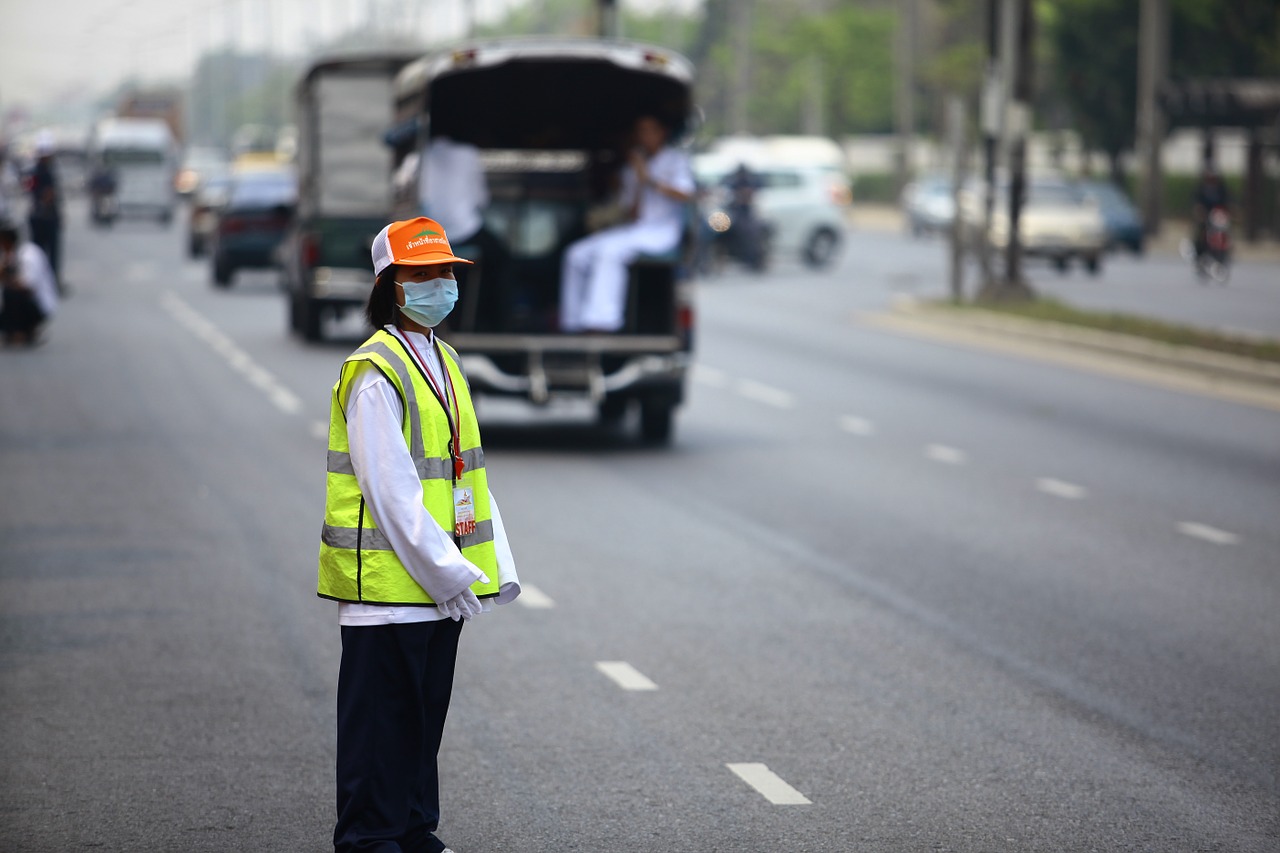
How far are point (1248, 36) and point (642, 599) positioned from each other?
5545 centimetres

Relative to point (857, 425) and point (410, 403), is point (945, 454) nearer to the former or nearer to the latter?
point (857, 425)

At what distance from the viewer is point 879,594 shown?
32.7ft

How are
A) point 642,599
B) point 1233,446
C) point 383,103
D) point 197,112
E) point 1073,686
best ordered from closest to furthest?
point 1073,686 → point 642,599 → point 1233,446 → point 383,103 → point 197,112

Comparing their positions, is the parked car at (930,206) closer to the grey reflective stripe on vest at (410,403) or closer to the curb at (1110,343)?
the curb at (1110,343)

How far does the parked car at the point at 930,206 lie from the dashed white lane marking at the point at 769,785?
47531mm

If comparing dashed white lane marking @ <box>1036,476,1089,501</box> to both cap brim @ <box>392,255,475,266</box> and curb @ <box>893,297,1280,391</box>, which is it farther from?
cap brim @ <box>392,255,475,266</box>

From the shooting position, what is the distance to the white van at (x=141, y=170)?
6359cm

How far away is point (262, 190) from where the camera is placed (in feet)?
111

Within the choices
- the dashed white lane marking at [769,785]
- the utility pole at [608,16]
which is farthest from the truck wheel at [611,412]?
the utility pole at [608,16]

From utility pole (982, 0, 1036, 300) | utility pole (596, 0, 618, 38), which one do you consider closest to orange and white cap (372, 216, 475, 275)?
utility pole (982, 0, 1036, 300)

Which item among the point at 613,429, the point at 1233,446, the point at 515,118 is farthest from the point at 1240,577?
the point at 515,118

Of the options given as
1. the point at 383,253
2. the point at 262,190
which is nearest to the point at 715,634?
the point at 383,253

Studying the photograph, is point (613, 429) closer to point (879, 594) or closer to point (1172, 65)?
point (879, 594)

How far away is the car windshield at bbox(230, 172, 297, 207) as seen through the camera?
33.2 m
